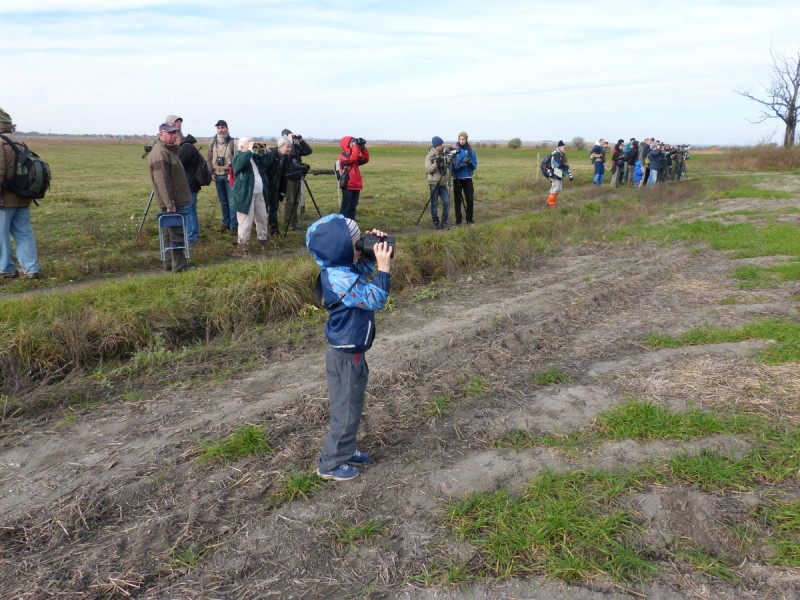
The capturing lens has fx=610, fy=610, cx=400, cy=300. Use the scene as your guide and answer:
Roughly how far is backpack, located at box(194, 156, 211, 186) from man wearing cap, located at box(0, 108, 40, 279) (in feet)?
9.68

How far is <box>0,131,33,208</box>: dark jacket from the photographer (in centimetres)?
755

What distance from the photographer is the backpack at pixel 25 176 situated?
7641mm

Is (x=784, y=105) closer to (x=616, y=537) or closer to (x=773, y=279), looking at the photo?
(x=773, y=279)

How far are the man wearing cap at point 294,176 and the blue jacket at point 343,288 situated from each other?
27.2ft

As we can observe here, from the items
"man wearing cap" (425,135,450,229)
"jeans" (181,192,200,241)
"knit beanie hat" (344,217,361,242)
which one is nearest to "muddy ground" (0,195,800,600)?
"knit beanie hat" (344,217,361,242)

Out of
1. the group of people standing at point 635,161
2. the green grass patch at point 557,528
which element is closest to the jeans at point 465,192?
the green grass patch at point 557,528

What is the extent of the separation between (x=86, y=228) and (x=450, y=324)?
830 centimetres

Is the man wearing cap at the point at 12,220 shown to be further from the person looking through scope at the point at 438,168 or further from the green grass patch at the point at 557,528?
the person looking through scope at the point at 438,168

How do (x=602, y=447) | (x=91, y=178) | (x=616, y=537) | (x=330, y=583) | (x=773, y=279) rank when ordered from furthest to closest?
1. (x=91, y=178)
2. (x=773, y=279)
3. (x=602, y=447)
4. (x=616, y=537)
5. (x=330, y=583)

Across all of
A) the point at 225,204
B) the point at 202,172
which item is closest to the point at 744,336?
the point at 202,172

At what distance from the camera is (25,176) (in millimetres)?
7676

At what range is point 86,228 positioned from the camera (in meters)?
11.7

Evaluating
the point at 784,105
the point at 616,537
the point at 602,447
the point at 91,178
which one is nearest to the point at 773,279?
the point at 602,447

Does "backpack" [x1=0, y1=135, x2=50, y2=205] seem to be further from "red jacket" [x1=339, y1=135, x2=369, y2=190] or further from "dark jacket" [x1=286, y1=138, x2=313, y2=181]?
"red jacket" [x1=339, y1=135, x2=369, y2=190]
